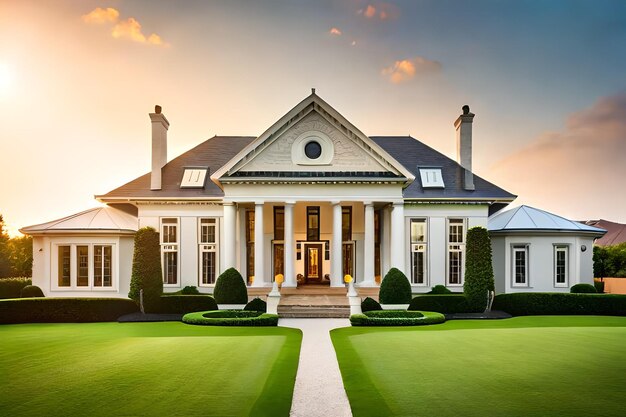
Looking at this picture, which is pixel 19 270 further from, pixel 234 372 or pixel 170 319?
pixel 234 372

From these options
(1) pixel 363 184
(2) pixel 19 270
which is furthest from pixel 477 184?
(2) pixel 19 270

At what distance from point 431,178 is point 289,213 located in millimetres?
11022

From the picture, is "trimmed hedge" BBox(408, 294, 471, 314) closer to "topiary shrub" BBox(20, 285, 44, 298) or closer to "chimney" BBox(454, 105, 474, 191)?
"chimney" BBox(454, 105, 474, 191)

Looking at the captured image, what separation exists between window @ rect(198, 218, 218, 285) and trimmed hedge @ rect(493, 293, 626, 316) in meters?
18.6

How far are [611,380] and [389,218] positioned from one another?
20.3 meters

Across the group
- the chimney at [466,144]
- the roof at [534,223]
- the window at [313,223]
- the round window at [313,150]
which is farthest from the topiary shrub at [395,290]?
the chimney at [466,144]

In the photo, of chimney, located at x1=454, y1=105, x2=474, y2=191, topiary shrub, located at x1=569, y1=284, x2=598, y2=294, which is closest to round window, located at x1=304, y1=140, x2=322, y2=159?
chimney, located at x1=454, y1=105, x2=474, y2=191

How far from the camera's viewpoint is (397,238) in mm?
26688

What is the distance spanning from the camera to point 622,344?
48.2ft

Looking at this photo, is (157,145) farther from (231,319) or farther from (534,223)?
(534,223)

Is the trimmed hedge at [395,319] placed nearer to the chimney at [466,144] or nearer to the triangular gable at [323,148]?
the triangular gable at [323,148]

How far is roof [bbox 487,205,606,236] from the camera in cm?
2833

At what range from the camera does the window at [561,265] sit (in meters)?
28.4

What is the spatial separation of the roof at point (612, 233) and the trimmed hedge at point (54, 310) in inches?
2449
